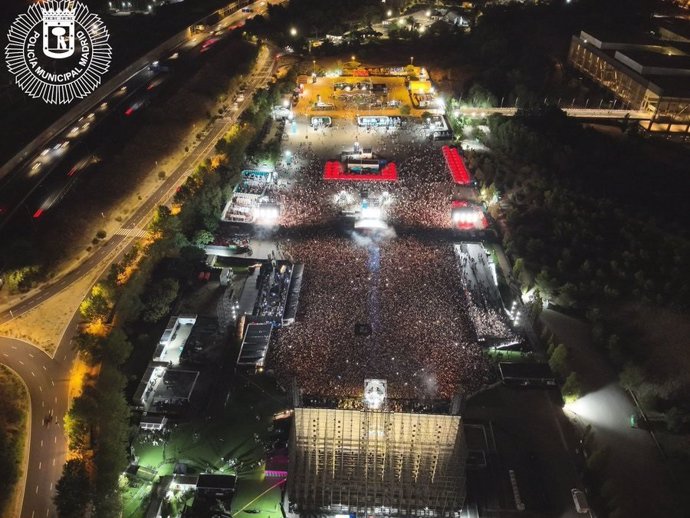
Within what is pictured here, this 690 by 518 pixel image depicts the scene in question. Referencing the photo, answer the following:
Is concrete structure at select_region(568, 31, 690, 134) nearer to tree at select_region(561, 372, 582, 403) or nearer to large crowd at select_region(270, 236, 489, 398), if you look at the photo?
large crowd at select_region(270, 236, 489, 398)

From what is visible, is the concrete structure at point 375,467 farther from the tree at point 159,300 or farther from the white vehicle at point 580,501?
the tree at point 159,300

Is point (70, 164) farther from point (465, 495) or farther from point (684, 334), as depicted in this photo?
point (684, 334)

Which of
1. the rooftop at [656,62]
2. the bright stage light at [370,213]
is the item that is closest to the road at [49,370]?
the bright stage light at [370,213]

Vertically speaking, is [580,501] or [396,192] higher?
[396,192]

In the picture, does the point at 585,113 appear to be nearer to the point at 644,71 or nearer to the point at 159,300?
the point at 644,71

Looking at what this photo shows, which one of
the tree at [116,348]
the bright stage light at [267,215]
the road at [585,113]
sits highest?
the road at [585,113]

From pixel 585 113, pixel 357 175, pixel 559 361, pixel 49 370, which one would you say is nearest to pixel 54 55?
pixel 357 175
